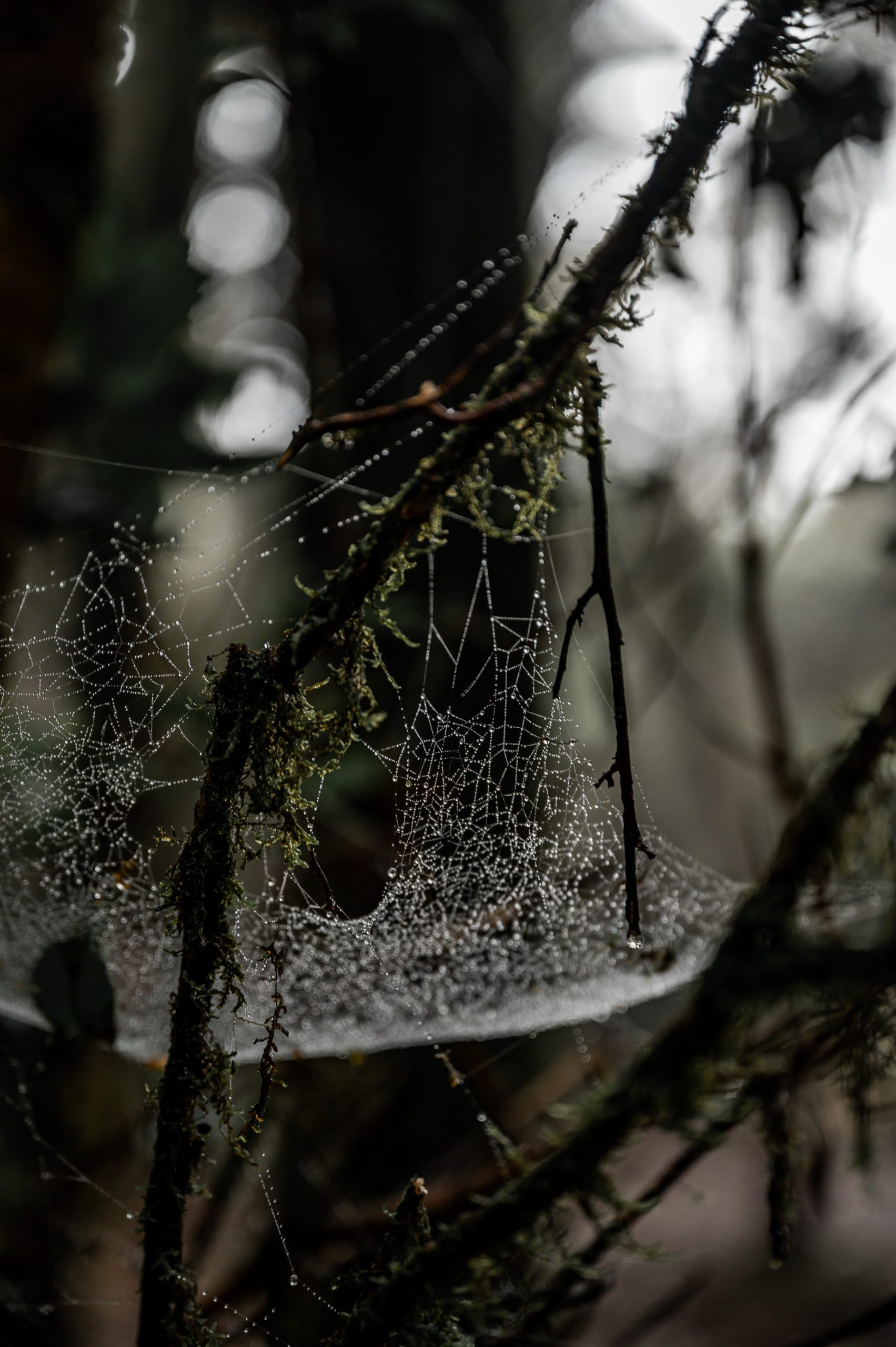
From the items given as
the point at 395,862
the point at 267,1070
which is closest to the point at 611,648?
the point at 267,1070

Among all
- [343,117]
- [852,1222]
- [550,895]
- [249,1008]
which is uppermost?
[343,117]

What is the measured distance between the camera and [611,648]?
0.58 meters

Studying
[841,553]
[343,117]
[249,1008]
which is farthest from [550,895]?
[841,553]

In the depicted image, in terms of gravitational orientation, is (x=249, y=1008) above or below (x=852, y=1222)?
above

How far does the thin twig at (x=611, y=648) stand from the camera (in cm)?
53

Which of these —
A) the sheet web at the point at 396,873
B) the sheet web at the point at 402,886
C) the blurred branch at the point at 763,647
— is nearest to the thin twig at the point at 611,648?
the sheet web at the point at 396,873

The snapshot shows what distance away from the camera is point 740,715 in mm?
9086

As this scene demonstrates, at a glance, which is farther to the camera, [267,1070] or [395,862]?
[395,862]

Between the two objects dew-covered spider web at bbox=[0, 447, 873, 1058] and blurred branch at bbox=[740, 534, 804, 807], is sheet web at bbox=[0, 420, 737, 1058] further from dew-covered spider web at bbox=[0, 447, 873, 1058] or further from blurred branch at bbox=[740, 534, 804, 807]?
blurred branch at bbox=[740, 534, 804, 807]

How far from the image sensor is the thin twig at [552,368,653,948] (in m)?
0.53

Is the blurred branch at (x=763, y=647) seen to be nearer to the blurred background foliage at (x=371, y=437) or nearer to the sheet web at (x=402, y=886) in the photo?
the blurred background foliage at (x=371, y=437)

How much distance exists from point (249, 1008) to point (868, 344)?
2871 mm

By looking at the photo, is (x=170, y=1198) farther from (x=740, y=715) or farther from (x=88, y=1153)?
(x=740, y=715)

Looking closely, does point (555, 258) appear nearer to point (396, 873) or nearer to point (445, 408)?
point (445, 408)
